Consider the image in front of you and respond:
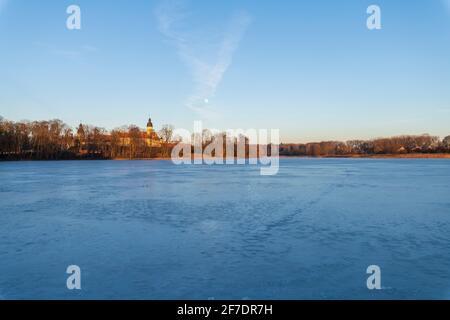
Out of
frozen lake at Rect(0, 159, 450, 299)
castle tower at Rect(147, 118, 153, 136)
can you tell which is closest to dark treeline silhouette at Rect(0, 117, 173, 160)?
castle tower at Rect(147, 118, 153, 136)

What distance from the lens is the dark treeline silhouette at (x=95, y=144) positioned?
63.6 metres

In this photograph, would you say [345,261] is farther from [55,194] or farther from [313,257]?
[55,194]

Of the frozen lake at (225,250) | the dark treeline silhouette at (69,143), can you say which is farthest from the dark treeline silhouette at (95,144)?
the frozen lake at (225,250)

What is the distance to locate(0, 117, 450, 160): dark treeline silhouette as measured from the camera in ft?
209

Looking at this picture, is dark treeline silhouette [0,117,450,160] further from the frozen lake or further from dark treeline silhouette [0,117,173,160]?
the frozen lake

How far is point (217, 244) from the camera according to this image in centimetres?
643

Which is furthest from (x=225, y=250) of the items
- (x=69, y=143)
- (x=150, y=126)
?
(x=150, y=126)

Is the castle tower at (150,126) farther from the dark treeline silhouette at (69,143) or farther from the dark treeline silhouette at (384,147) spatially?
the dark treeline silhouette at (384,147)

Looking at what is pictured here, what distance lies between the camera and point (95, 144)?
79.3 metres

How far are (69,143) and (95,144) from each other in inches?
243

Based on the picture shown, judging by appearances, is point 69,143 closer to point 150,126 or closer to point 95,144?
point 95,144
